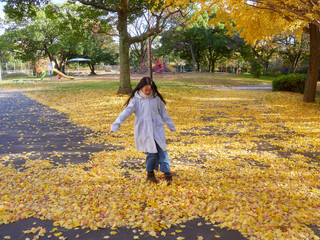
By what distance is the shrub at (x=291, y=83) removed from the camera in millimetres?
16531

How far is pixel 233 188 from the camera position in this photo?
4.01 metres

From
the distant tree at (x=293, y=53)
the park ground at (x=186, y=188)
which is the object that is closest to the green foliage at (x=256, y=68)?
the distant tree at (x=293, y=53)

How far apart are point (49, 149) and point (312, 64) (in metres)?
11.6

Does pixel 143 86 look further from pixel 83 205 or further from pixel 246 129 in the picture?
pixel 246 129

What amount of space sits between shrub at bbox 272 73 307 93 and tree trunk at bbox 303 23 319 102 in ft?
12.3

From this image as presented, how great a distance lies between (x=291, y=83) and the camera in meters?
17.2

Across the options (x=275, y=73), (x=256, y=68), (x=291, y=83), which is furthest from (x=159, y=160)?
(x=275, y=73)

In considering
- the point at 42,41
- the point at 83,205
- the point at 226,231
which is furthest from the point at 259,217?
the point at 42,41

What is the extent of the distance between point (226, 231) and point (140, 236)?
0.92 meters

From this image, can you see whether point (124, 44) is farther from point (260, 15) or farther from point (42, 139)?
point (42, 139)

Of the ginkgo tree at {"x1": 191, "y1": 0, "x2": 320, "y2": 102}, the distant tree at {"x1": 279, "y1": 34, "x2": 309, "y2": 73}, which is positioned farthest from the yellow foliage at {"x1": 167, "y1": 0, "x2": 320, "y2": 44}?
the distant tree at {"x1": 279, "y1": 34, "x2": 309, "y2": 73}

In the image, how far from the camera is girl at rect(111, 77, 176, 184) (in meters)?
3.95

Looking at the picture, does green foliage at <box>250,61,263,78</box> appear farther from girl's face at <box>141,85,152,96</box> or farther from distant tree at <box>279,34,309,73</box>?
girl's face at <box>141,85,152,96</box>

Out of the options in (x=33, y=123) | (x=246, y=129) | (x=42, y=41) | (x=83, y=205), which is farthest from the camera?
(x=42, y=41)
